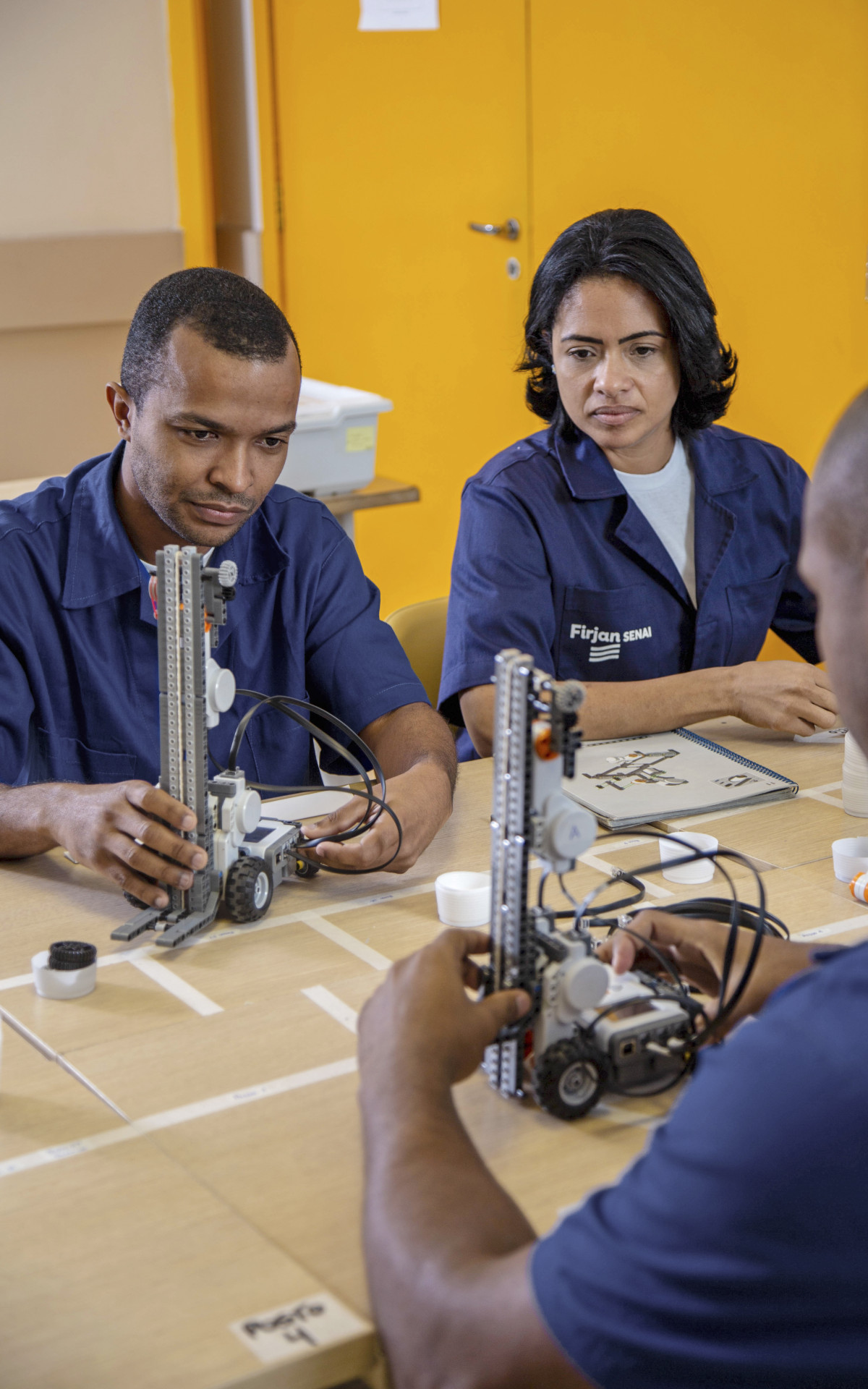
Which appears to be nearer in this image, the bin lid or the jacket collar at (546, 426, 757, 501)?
the jacket collar at (546, 426, 757, 501)

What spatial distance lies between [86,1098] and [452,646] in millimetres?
1266

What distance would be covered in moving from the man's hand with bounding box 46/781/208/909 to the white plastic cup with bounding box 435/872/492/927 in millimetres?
272

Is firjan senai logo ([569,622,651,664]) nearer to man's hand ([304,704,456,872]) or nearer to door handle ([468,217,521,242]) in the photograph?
man's hand ([304,704,456,872])

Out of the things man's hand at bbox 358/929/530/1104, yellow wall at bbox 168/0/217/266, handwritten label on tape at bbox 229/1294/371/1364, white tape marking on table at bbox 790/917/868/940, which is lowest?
white tape marking on table at bbox 790/917/868/940

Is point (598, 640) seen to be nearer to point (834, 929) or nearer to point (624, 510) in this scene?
point (624, 510)

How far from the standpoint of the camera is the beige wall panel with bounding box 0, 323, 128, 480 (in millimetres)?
3875

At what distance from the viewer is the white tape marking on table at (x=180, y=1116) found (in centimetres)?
113

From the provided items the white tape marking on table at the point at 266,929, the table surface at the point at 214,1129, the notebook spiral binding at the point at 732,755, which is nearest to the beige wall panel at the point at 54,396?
the notebook spiral binding at the point at 732,755

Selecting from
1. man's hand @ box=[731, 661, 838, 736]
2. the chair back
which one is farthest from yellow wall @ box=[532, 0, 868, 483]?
man's hand @ box=[731, 661, 838, 736]

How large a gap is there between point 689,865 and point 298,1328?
834 mm

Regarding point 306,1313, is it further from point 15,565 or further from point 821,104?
point 821,104

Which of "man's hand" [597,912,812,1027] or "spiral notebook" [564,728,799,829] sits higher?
"man's hand" [597,912,812,1027]

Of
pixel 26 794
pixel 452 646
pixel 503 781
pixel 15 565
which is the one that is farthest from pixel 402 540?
pixel 503 781

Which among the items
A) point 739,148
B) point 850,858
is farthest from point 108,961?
point 739,148
